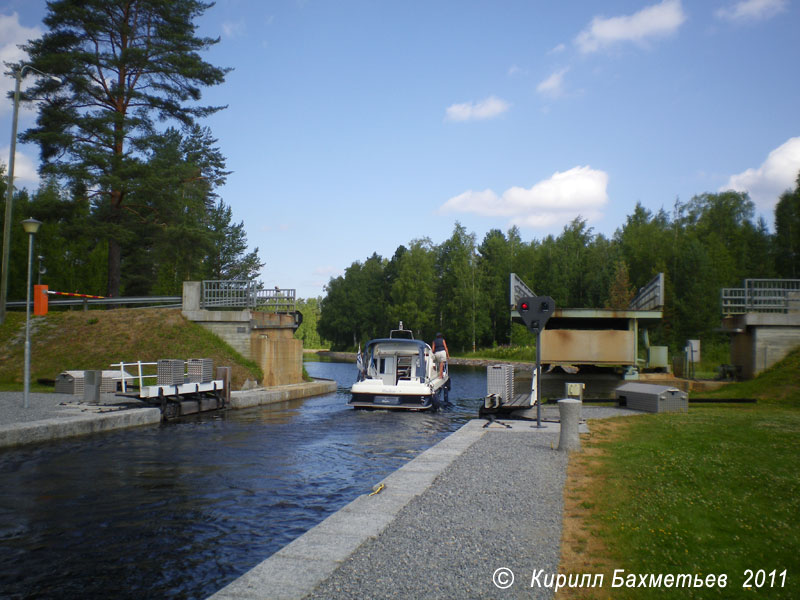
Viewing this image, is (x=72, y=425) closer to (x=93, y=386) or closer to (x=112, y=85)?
(x=93, y=386)

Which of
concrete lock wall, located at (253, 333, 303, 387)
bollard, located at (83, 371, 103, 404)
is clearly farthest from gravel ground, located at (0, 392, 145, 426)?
concrete lock wall, located at (253, 333, 303, 387)

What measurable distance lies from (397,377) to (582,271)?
58.1 metres

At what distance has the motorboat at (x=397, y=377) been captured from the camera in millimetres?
21625

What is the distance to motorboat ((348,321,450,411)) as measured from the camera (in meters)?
21.6

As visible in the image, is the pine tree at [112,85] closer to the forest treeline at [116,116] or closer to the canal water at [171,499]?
the forest treeline at [116,116]

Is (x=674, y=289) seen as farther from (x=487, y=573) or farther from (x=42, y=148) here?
(x=487, y=573)

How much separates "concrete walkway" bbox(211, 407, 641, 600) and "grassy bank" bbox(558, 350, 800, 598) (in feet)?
1.20

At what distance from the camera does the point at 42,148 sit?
3203cm

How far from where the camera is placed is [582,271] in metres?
77.2

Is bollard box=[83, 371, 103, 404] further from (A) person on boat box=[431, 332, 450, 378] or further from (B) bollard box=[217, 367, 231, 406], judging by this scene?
(A) person on boat box=[431, 332, 450, 378]

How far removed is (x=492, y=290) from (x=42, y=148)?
6216 centimetres

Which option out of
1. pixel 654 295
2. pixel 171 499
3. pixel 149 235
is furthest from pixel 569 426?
pixel 149 235

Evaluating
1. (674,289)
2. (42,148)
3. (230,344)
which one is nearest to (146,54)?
(42,148)

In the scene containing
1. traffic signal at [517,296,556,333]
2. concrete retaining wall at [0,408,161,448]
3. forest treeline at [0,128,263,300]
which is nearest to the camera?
concrete retaining wall at [0,408,161,448]
